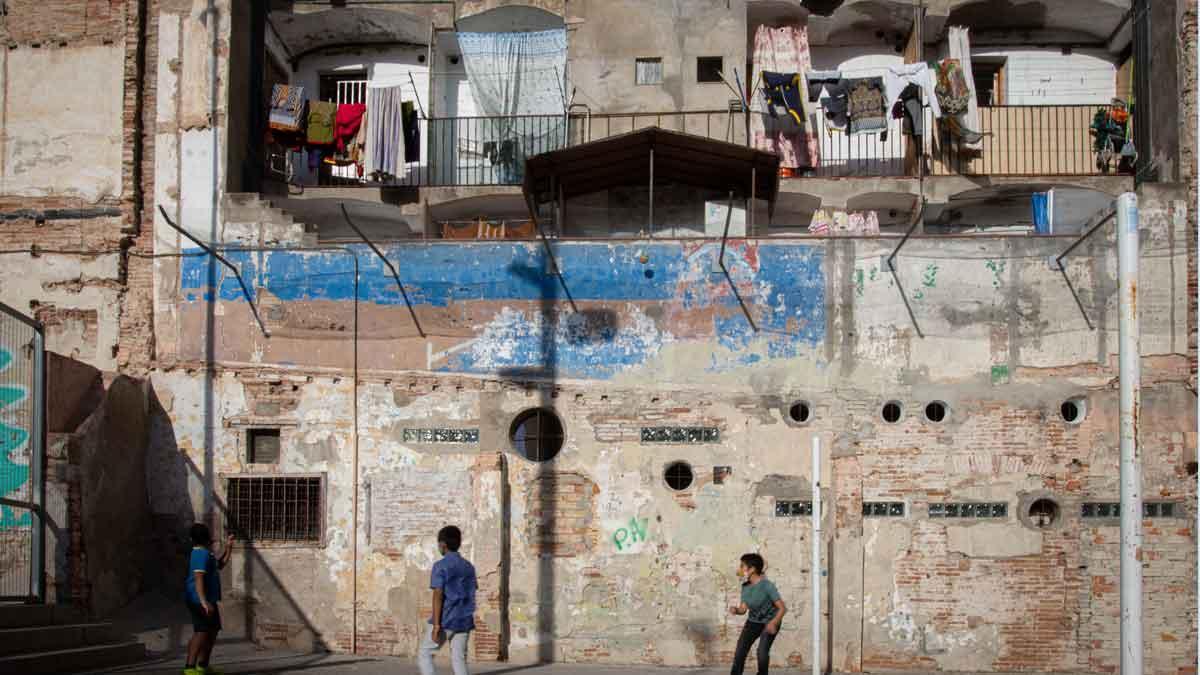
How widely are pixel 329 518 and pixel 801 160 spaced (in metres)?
9.45

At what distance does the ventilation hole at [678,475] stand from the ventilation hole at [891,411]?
102 inches

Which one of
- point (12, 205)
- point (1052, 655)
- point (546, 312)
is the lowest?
point (1052, 655)

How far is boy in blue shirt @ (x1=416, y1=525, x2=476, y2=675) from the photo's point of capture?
10.9 meters

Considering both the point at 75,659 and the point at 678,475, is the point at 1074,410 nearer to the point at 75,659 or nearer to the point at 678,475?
the point at 678,475

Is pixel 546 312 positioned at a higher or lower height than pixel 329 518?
higher

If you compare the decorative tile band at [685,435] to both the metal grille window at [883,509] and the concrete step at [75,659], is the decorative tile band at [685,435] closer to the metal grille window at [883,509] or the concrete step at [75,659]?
the metal grille window at [883,509]

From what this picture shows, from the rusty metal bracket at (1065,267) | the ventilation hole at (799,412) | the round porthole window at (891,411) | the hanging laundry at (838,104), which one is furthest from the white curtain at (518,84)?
the rusty metal bracket at (1065,267)

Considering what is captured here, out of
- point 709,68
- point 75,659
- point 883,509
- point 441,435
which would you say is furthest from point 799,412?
point 75,659

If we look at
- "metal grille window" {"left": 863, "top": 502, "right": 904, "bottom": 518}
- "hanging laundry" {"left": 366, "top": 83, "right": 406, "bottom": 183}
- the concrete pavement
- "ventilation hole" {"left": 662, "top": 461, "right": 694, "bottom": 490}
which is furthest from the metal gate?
"metal grille window" {"left": 863, "top": 502, "right": 904, "bottom": 518}

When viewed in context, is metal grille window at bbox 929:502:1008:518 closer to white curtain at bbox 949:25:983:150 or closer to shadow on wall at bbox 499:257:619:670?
shadow on wall at bbox 499:257:619:670

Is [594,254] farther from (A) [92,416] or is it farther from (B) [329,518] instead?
(A) [92,416]

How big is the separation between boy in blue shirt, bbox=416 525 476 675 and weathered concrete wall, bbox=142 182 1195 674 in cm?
469

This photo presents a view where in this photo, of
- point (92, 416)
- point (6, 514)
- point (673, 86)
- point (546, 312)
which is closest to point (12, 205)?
point (92, 416)

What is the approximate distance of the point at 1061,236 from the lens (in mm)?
16078
